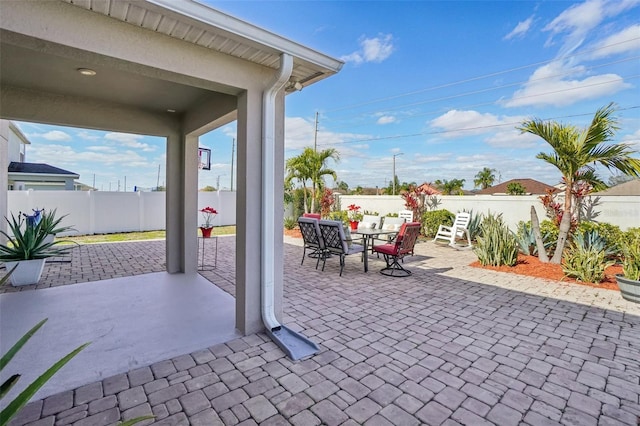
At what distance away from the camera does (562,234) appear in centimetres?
641

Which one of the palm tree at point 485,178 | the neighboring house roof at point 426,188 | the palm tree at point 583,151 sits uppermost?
the palm tree at point 485,178

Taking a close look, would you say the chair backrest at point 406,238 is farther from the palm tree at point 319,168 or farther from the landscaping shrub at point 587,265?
the palm tree at point 319,168

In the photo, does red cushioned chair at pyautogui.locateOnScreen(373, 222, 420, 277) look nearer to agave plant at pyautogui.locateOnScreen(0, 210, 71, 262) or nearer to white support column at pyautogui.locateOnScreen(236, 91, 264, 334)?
white support column at pyautogui.locateOnScreen(236, 91, 264, 334)

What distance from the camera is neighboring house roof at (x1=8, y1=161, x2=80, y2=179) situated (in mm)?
15425

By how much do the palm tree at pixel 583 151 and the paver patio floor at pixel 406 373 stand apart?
113 inches

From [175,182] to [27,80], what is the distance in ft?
7.94

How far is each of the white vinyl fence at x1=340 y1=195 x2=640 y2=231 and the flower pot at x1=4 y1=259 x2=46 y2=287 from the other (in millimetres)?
10751

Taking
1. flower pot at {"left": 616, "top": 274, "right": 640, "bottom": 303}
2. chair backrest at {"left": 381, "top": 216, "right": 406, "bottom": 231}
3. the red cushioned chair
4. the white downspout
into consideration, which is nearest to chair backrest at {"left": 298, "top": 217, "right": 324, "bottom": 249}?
the red cushioned chair

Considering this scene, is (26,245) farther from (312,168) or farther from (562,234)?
(562,234)

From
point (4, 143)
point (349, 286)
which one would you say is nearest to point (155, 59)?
point (349, 286)

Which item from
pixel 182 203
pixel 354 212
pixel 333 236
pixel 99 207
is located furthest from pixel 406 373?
pixel 99 207

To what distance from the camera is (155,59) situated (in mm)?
2514

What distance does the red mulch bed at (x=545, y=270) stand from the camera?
545cm

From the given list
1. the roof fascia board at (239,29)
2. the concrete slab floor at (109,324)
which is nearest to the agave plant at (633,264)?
the roof fascia board at (239,29)
